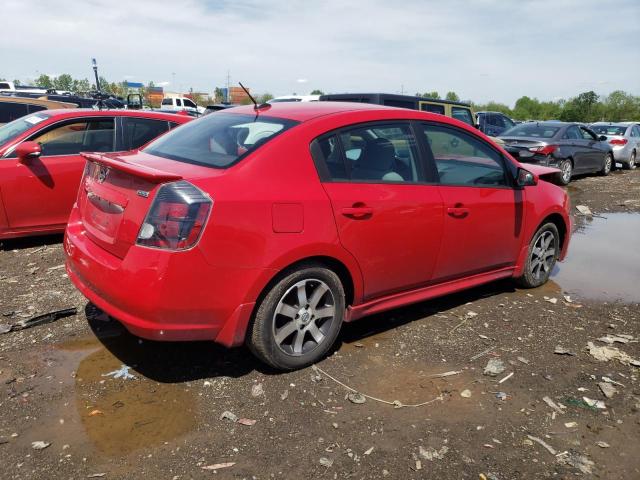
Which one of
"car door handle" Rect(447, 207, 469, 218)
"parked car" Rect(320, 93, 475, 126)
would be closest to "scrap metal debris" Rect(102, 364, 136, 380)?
"car door handle" Rect(447, 207, 469, 218)

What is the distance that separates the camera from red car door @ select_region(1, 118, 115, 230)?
6.03m

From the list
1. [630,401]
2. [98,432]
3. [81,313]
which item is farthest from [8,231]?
[630,401]

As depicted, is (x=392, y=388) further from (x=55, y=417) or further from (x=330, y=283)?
(x=55, y=417)

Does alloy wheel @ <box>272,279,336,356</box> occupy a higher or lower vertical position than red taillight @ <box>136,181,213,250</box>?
lower

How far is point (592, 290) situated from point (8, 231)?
6.39 m

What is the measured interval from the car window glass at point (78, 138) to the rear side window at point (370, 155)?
13.4 ft

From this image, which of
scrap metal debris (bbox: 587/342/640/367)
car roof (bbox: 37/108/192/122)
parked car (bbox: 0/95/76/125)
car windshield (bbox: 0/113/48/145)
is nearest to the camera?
scrap metal debris (bbox: 587/342/640/367)

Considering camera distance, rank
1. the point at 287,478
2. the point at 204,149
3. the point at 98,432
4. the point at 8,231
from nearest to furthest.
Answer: the point at 287,478
the point at 98,432
the point at 204,149
the point at 8,231

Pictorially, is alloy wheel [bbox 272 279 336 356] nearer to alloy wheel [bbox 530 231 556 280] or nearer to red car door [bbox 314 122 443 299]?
red car door [bbox 314 122 443 299]

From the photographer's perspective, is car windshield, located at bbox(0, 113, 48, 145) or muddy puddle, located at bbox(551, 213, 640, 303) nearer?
muddy puddle, located at bbox(551, 213, 640, 303)

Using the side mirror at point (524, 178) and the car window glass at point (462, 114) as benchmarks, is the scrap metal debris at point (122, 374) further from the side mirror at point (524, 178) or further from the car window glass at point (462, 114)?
the car window glass at point (462, 114)

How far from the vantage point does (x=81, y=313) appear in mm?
4469

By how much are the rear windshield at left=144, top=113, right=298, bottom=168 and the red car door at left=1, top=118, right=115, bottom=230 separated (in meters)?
2.70

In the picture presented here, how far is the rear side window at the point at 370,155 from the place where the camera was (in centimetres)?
358
